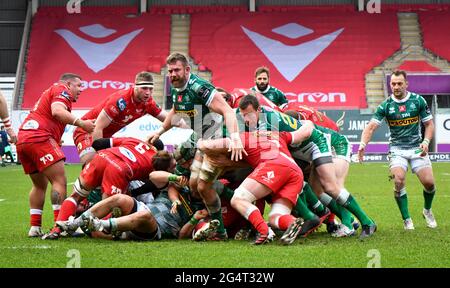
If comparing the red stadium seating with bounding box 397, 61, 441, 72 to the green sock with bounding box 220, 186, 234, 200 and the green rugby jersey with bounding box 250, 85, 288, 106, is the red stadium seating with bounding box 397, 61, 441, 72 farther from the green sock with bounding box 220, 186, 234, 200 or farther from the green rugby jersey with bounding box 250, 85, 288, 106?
the green sock with bounding box 220, 186, 234, 200

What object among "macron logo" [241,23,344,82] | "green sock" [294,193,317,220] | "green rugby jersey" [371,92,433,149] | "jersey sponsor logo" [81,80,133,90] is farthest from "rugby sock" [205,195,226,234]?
"macron logo" [241,23,344,82]

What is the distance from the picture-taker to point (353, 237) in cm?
857

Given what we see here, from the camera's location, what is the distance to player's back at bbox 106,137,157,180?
9.09 m

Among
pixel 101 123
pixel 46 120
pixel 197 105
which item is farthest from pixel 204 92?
pixel 101 123

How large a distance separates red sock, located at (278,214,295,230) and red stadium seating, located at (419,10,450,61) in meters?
26.2

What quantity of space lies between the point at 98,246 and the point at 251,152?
6.48ft

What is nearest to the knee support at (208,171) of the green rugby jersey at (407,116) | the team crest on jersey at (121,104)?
the team crest on jersey at (121,104)

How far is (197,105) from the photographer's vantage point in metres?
8.85

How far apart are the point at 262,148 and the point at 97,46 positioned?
26332mm

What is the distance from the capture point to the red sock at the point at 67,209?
28.9 feet

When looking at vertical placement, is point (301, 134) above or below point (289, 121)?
below

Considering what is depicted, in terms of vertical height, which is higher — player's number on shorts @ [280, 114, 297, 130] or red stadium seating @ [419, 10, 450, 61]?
red stadium seating @ [419, 10, 450, 61]

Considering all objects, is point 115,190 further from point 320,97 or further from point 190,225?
point 320,97
